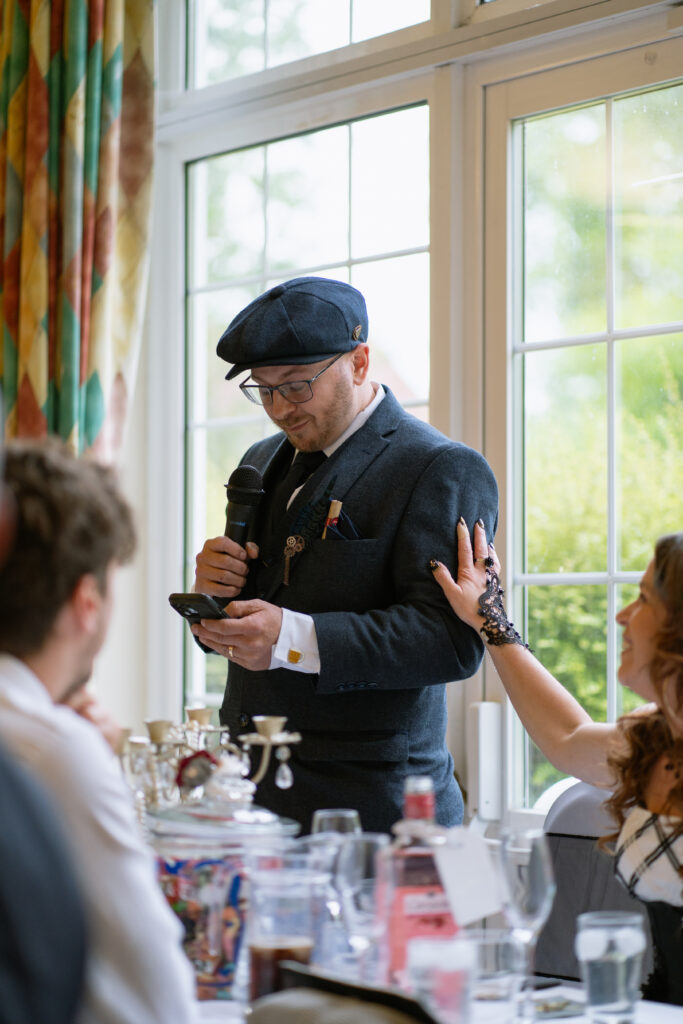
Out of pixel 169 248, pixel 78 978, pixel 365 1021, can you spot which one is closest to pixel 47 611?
pixel 78 978

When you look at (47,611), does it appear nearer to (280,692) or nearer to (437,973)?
(437,973)

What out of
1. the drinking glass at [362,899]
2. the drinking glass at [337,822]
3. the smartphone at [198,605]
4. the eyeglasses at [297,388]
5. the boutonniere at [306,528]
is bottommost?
the drinking glass at [362,899]

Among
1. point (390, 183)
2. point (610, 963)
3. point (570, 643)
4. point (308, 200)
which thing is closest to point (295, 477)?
point (570, 643)

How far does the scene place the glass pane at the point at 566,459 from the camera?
2543 mm

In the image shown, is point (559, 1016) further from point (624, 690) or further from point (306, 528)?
point (624, 690)

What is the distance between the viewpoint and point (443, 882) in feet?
3.80

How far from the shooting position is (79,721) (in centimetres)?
103

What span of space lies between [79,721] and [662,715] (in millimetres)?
892

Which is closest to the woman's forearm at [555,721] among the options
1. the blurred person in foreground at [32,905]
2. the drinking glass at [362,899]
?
the drinking glass at [362,899]

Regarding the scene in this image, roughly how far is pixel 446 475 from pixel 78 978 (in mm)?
1348

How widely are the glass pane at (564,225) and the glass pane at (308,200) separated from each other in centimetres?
53

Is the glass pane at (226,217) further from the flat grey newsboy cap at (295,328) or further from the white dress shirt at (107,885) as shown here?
the white dress shirt at (107,885)

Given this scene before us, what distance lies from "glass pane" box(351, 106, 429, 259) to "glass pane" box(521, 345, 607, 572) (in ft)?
1.51

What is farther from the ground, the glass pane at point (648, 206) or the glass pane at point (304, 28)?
the glass pane at point (304, 28)
